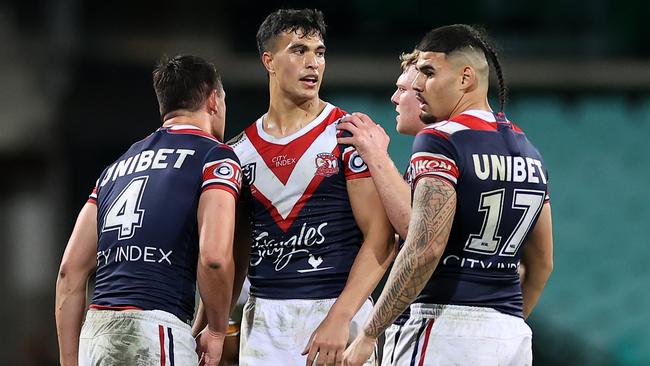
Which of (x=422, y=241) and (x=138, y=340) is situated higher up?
(x=422, y=241)

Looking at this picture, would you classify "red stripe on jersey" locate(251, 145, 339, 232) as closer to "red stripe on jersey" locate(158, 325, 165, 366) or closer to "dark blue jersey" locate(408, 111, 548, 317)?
"dark blue jersey" locate(408, 111, 548, 317)

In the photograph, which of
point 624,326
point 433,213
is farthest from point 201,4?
point 433,213

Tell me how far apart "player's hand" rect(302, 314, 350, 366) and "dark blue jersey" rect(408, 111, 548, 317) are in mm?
348

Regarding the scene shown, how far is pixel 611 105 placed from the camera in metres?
12.2

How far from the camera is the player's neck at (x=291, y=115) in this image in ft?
14.4

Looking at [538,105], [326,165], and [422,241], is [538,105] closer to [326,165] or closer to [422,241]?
[326,165]

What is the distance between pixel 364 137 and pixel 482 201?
668 mm

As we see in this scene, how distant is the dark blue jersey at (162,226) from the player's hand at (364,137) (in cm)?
50

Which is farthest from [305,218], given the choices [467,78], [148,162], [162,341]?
[467,78]

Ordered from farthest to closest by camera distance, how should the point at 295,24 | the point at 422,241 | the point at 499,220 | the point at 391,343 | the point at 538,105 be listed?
the point at 538,105 < the point at 295,24 < the point at 391,343 < the point at 499,220 < the point at 422,241

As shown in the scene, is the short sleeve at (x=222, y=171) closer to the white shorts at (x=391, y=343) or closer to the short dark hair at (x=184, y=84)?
the short dark hair at (x=184, y=84)

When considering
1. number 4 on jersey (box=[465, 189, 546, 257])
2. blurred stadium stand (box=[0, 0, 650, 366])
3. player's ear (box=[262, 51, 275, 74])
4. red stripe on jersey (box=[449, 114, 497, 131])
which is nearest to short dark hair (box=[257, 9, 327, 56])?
player's ear (box=[262, 51, 275, 74])

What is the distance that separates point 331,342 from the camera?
4.00 meters

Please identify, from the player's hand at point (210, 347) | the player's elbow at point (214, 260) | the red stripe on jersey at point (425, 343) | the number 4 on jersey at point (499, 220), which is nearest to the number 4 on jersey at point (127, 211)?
the player's elbow at point (214, 260)
